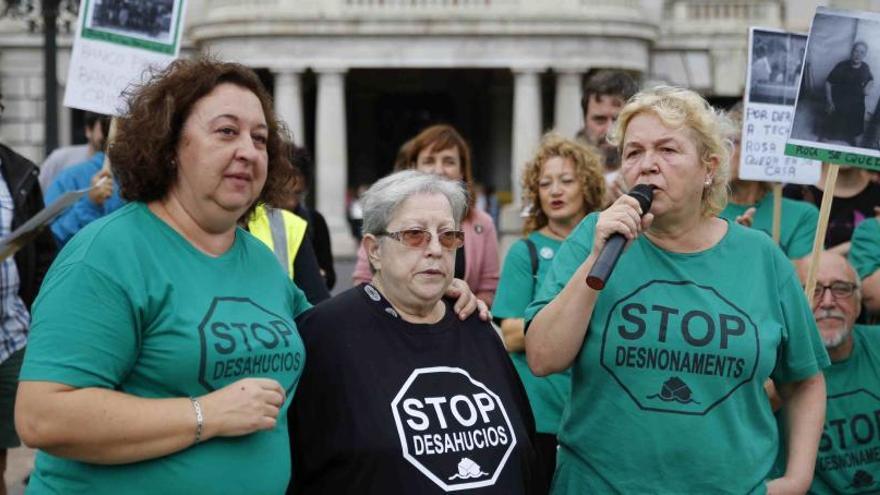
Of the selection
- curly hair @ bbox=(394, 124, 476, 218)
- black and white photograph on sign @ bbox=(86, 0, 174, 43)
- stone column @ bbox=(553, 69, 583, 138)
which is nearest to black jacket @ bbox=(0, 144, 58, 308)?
black and white photograph on sign @ bbox=(86, 0, 174, 43)

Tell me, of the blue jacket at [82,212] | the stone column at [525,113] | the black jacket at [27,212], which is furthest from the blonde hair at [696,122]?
the stone column at [525,113]

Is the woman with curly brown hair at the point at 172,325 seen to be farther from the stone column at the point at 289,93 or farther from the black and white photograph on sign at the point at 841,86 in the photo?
the stone column at the point at 289,93

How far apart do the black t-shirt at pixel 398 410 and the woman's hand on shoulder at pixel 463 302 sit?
6cm

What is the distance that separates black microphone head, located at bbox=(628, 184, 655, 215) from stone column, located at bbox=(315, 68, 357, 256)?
24317mm

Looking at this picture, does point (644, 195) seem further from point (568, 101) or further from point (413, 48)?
point (413, 48)

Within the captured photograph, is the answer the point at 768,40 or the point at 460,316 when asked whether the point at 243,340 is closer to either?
the point at 460,316

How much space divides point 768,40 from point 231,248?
3.99 m

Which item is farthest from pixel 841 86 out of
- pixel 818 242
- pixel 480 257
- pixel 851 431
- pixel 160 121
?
pixel 160 121

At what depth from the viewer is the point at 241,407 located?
3.43 metres

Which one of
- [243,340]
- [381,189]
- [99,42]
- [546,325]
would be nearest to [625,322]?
[546,325]

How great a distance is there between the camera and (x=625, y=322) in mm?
3918

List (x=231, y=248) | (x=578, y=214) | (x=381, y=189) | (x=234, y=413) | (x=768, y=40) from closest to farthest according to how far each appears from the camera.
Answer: (x=234, y=413), (x=231, y=248), (x=381, y=189), (x=578, y=214), (x=768, y=40)

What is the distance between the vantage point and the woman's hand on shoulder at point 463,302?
4168mm

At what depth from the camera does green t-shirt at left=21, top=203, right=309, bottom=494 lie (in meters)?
3.31
